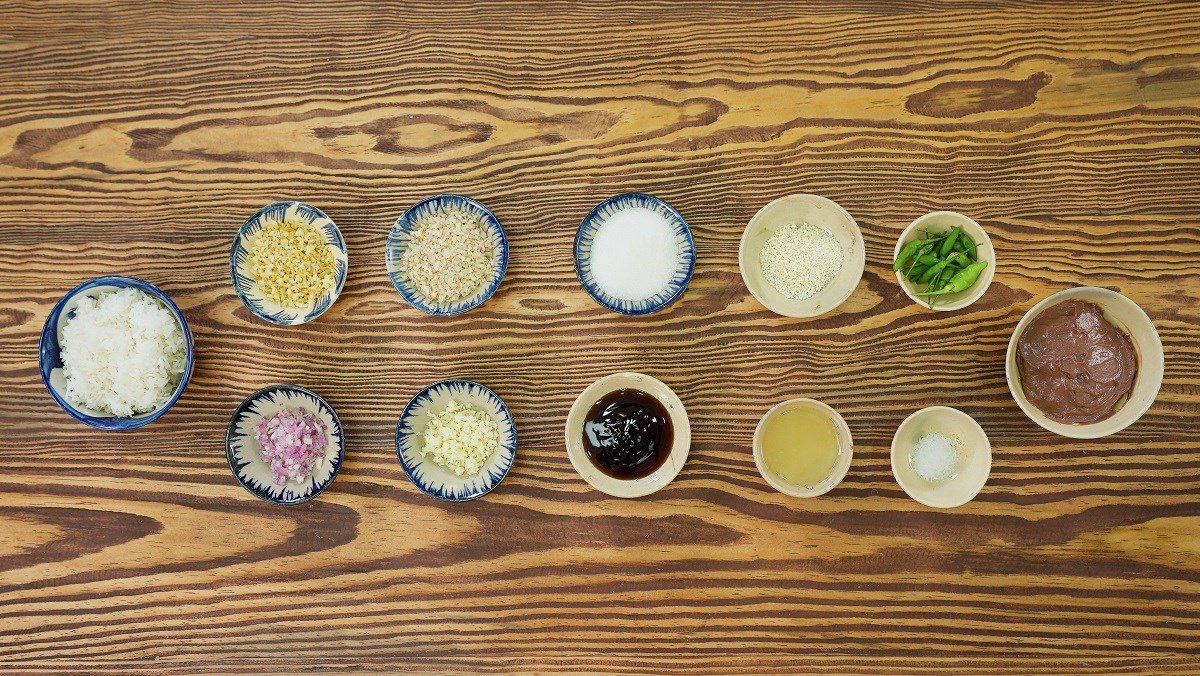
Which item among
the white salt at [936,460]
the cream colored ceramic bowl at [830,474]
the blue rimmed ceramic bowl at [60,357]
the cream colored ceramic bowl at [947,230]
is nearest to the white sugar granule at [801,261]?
the cream colored ceramic bowl at [947,230]

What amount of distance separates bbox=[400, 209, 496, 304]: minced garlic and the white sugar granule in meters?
0.87

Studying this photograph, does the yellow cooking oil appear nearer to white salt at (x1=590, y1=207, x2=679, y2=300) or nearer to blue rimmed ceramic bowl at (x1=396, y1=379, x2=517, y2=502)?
white salt at (x1=590, y1=207, x2=679, y2=300)

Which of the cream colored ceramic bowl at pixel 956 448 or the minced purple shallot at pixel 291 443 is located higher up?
the cream colored ceramic bowl at pixel 956 448

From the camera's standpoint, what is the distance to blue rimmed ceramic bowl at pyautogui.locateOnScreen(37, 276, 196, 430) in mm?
1960

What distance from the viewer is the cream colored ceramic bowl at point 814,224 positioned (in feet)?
6.49

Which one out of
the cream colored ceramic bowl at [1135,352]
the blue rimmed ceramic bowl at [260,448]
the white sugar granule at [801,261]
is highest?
the white sugar granule at [801,261]

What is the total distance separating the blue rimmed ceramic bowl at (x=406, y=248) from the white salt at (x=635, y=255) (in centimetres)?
30

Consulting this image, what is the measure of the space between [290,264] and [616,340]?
40.5 inches

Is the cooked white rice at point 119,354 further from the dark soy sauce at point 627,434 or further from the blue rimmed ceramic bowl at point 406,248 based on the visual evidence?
the dark soy sauce at point 627,434

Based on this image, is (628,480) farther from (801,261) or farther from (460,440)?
(801,261)

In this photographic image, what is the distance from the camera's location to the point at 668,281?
2016 mm

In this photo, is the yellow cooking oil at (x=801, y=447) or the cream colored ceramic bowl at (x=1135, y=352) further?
the yellow cooking oil at (x=801, y=447)

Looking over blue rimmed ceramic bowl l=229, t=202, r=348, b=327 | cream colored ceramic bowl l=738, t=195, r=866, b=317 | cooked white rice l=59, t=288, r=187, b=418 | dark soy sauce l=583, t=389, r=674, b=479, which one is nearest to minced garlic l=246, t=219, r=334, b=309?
blue rimmed ceramic bowl l=229, t=202, r=348, b=327

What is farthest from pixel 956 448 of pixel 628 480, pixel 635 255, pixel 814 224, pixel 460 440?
pixel 460 440
